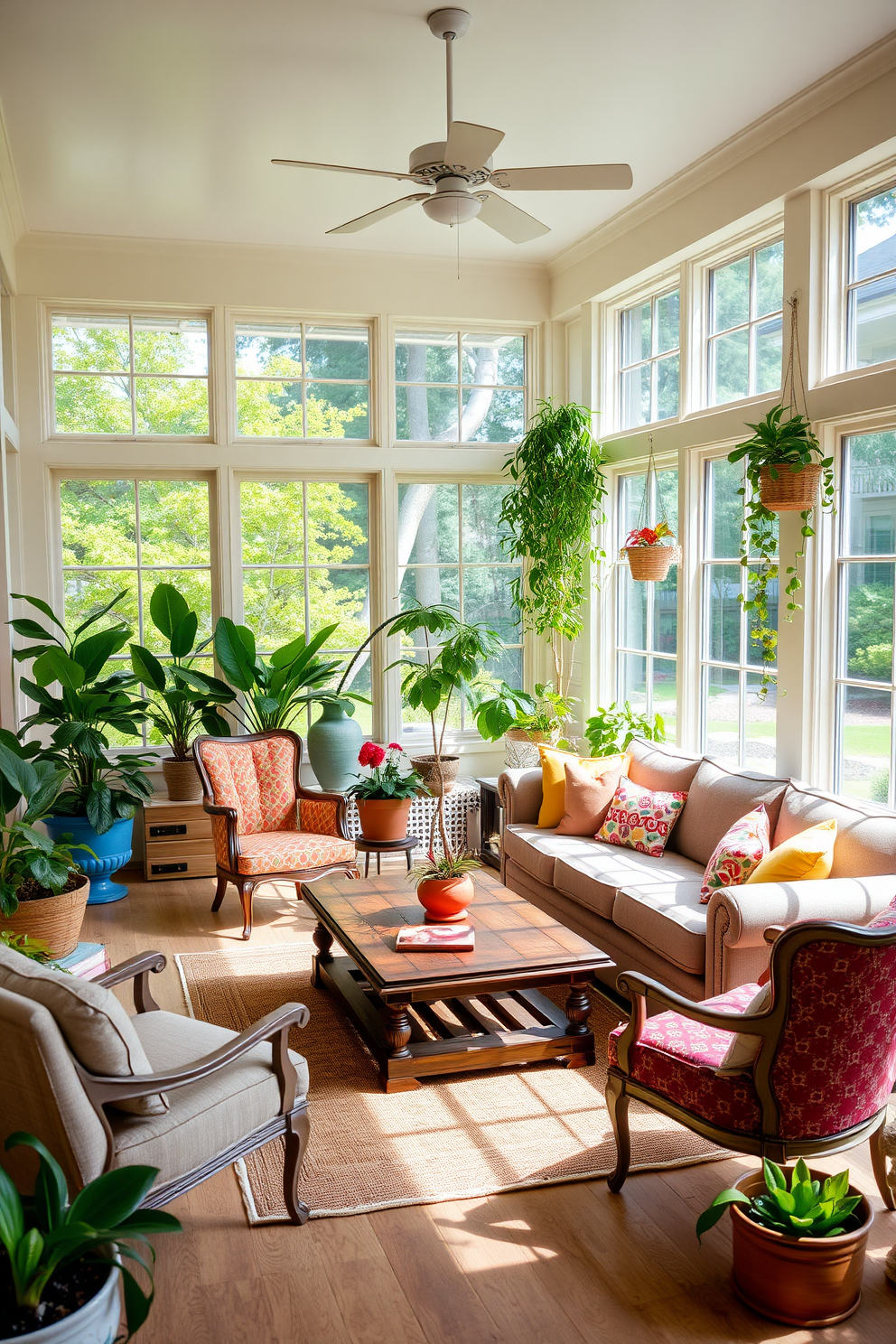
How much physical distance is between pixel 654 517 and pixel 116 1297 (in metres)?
4.53

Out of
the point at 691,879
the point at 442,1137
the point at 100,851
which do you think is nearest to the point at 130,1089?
the point at 442,1137

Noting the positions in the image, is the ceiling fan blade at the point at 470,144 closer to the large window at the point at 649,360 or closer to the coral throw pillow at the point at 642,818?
the large window at the point at 649,360

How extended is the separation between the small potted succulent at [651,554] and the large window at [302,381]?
206cm

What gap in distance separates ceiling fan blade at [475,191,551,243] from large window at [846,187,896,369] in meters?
1.26

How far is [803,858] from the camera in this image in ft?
11.2

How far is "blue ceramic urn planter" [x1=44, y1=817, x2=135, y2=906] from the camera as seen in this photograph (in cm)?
531

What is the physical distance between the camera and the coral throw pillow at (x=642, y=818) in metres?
4.58

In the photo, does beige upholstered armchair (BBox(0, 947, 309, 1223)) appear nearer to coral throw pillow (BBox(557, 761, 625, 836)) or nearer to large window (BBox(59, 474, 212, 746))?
coral throw pillow (BBox(557, 761, 625, 836))

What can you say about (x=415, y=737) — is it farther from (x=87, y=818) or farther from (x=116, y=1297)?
(x=116, y=1297)

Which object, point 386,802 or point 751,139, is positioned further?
point 386,802

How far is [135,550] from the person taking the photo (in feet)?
19.8

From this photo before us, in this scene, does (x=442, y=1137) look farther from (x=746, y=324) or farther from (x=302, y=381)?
(x=302, y=381)

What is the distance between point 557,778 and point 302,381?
112 inches

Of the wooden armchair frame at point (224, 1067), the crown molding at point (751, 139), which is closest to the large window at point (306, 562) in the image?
the crown molding at point (751, 139)
